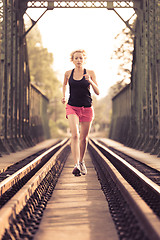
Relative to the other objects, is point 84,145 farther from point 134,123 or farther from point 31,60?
point 31,60

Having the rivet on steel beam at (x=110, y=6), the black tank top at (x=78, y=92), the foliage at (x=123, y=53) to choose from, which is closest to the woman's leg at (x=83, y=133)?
the black tank top at (x=78, y=92)

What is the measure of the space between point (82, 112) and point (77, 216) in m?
2.36

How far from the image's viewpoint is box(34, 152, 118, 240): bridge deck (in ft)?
11.6

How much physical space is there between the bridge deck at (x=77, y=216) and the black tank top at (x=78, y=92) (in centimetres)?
122

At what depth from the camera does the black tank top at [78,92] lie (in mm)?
6164

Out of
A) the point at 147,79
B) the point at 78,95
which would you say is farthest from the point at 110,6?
the point at 78,95

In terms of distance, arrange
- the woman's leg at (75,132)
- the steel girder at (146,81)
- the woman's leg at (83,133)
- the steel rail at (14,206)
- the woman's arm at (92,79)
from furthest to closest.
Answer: the steel girder at (146,81) < the woman's leg at (83,133) < the woman's leg at (75,132) < the woman's arm at (92,79) < the steel rail at (14,206)

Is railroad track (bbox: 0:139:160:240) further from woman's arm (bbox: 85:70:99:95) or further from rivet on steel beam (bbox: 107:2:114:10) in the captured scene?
rivet on steel beam (bbox: 107:2:114:10)

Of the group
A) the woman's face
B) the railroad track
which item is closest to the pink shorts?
the woman's face

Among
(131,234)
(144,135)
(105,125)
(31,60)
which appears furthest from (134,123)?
(105,125)

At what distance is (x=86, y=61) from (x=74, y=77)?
0.35 meters

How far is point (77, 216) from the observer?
13.9 ft

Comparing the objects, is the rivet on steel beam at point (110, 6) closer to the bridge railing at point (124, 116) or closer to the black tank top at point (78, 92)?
the bridge railing at point (124, 116)

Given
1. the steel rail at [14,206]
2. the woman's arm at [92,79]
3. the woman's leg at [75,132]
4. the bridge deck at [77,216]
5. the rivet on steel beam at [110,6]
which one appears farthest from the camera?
the rivet on steel beam at [110,6]
